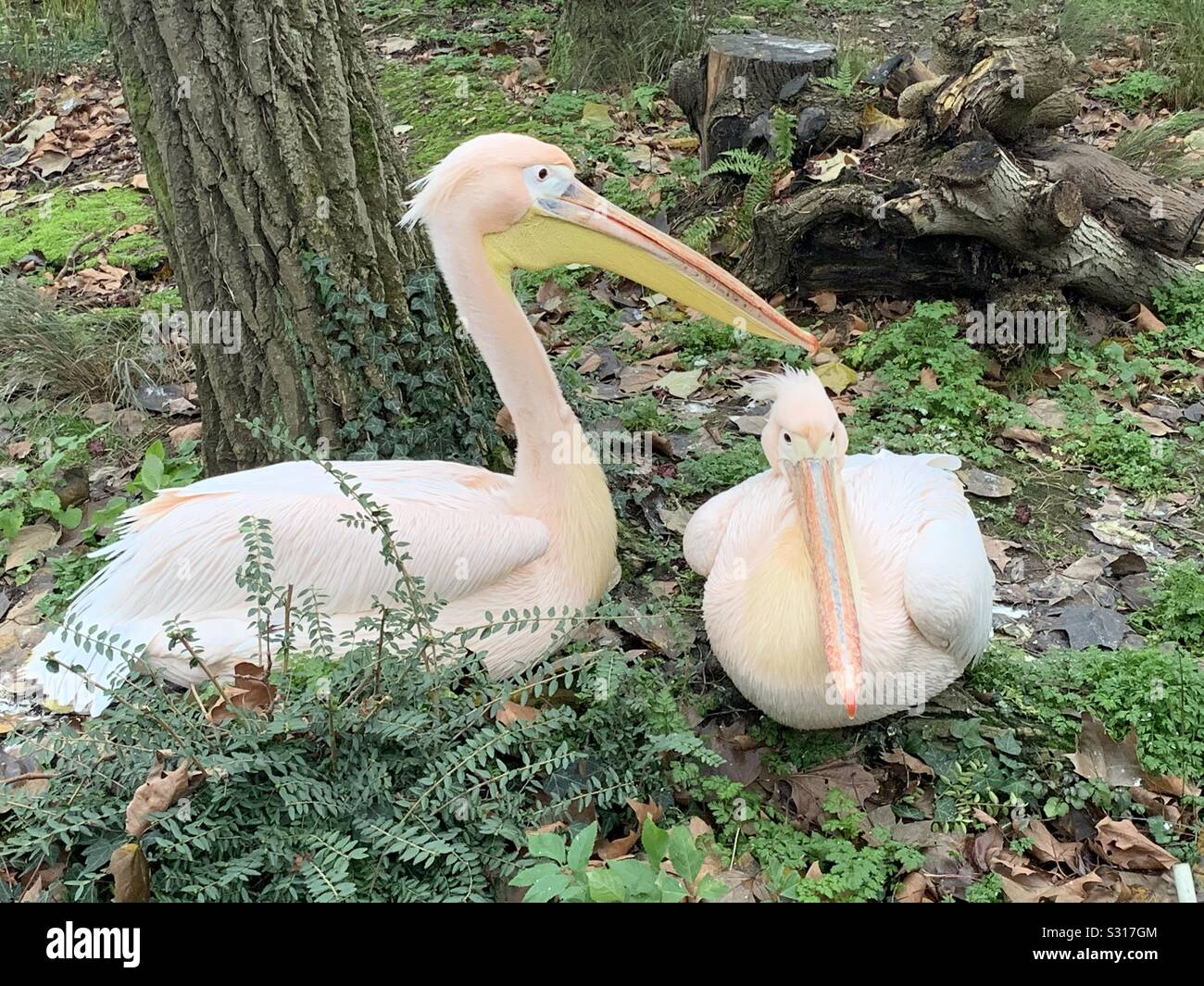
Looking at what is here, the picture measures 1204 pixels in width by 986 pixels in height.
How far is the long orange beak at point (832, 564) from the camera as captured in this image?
2.45 m

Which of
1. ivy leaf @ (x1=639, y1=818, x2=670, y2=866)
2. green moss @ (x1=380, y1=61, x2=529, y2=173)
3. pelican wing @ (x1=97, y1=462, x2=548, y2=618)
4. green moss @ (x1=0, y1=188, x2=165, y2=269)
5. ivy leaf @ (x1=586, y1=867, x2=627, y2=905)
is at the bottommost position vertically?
ivy leaf @ (x1=639, y1=818, x2=670, y2=866)

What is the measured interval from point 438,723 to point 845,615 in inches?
38.4

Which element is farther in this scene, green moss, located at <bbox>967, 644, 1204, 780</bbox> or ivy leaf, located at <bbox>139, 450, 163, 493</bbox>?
ivy leaf, located at <bbox>139, 450, 163, 493</bbox>

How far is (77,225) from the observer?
5.81m

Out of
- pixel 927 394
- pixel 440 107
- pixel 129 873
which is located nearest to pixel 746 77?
pixel 927 394

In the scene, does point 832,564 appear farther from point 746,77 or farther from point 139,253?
point 139,253

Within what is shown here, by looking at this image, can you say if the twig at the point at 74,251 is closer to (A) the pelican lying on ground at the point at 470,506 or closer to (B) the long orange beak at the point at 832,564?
(A) the pelican lying on ground at the point at 470,506

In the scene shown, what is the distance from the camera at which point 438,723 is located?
2496mm

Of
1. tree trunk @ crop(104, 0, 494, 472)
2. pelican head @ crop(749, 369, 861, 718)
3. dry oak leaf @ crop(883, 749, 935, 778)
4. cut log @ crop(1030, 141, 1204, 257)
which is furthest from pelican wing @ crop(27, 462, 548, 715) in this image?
cut log @ crop(1030, 141, 1204, 257)

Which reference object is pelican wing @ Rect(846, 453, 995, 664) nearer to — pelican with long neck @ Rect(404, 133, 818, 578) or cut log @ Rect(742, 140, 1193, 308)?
pelican with long neck @ Rect(404, 133, 818, 578)

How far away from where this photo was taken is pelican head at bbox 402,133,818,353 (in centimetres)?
291

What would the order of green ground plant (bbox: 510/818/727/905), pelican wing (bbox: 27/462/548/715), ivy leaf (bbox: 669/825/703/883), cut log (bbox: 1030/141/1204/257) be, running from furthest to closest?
cut log (bbox: 1030/141/1204/257) → pelican wing (bbox: 27/462/548/715) → ivy leaf (bbox: 669/825/703/883) → green ground plant (bbox: 510/818/727/905)

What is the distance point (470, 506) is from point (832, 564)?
1.02 m

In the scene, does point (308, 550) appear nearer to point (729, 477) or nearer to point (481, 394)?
point (481, 394)
